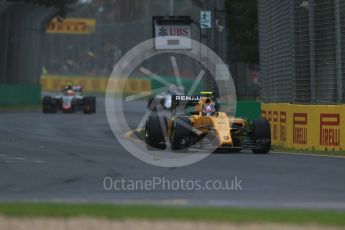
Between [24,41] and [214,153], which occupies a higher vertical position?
[24,41]

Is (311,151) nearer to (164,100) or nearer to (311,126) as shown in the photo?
(311,126)

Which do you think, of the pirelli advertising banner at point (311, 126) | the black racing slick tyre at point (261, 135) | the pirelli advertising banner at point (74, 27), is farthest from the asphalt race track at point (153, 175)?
the pirelli advertising banner at point (74, 27)

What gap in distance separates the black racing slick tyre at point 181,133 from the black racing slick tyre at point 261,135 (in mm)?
1335

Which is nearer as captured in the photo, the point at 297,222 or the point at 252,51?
the point at 297,222

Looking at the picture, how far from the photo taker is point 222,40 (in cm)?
2898

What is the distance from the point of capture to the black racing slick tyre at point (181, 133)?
19578 millimetres

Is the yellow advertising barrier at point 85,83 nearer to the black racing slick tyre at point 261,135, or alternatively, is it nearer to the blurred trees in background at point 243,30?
the blurred trees in background at point 243,30

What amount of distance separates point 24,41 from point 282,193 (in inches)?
1870

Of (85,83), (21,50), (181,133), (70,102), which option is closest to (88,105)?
(70,102)

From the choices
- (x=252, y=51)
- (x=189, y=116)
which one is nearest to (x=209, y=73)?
(x=189, y=116)

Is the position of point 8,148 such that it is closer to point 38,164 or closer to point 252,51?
point 38,164

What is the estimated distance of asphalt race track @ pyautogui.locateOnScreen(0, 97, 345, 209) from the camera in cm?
1197

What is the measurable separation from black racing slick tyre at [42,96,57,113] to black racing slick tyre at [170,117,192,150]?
24103mm

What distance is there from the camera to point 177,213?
32.0ft
